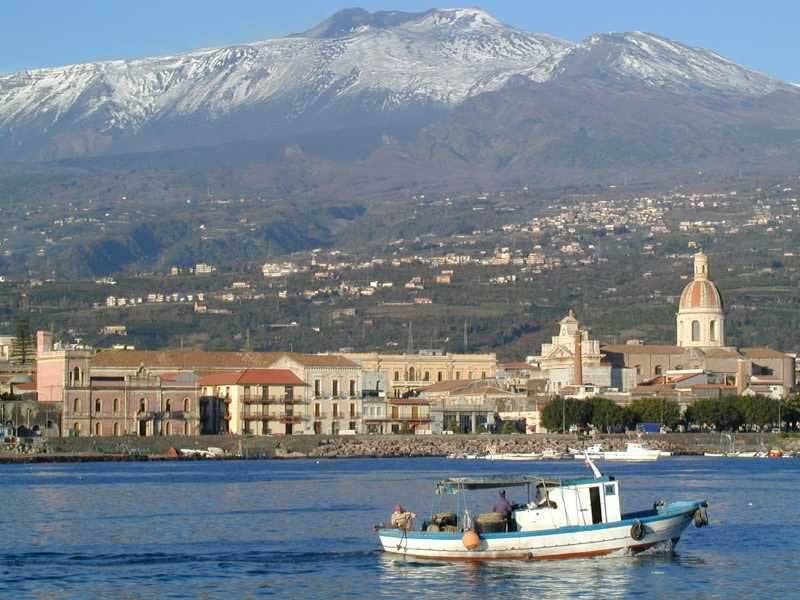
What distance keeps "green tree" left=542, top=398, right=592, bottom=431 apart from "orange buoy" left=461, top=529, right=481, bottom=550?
92144 mm

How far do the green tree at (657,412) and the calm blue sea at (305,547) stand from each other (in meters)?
52.2

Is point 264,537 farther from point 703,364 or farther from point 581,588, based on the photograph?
point 703,364

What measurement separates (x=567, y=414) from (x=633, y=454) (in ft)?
74.4

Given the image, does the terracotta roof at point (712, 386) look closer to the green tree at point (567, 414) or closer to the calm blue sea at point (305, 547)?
the green tree at point (567, 414)

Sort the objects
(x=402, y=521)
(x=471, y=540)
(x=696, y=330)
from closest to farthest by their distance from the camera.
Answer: (x=471, y=540)
(x=402, y=521)
(x=696, y=330)

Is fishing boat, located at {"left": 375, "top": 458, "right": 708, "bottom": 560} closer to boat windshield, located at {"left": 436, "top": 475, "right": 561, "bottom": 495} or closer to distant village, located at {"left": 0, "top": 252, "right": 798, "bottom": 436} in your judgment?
boat windshield, located at {"left": 436, "top": 475, "right": 561, "bottom": 495}

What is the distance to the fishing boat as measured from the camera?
5250cm

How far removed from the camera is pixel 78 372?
13525 centimetres

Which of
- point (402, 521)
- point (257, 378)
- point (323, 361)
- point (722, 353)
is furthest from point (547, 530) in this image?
point (722, 353)

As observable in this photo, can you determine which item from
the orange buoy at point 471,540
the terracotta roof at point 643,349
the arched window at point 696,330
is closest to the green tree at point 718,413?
the terracotta roof at point 643,349

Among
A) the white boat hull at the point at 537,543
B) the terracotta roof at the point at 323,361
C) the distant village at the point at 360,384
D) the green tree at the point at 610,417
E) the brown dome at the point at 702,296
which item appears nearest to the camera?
the white boat hull at the point at 537,543

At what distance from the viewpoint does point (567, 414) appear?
144 meters

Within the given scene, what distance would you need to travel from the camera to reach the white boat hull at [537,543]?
52.4 meters

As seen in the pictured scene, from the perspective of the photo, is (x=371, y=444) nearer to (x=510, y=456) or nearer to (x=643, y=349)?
(x=510, y=456)
